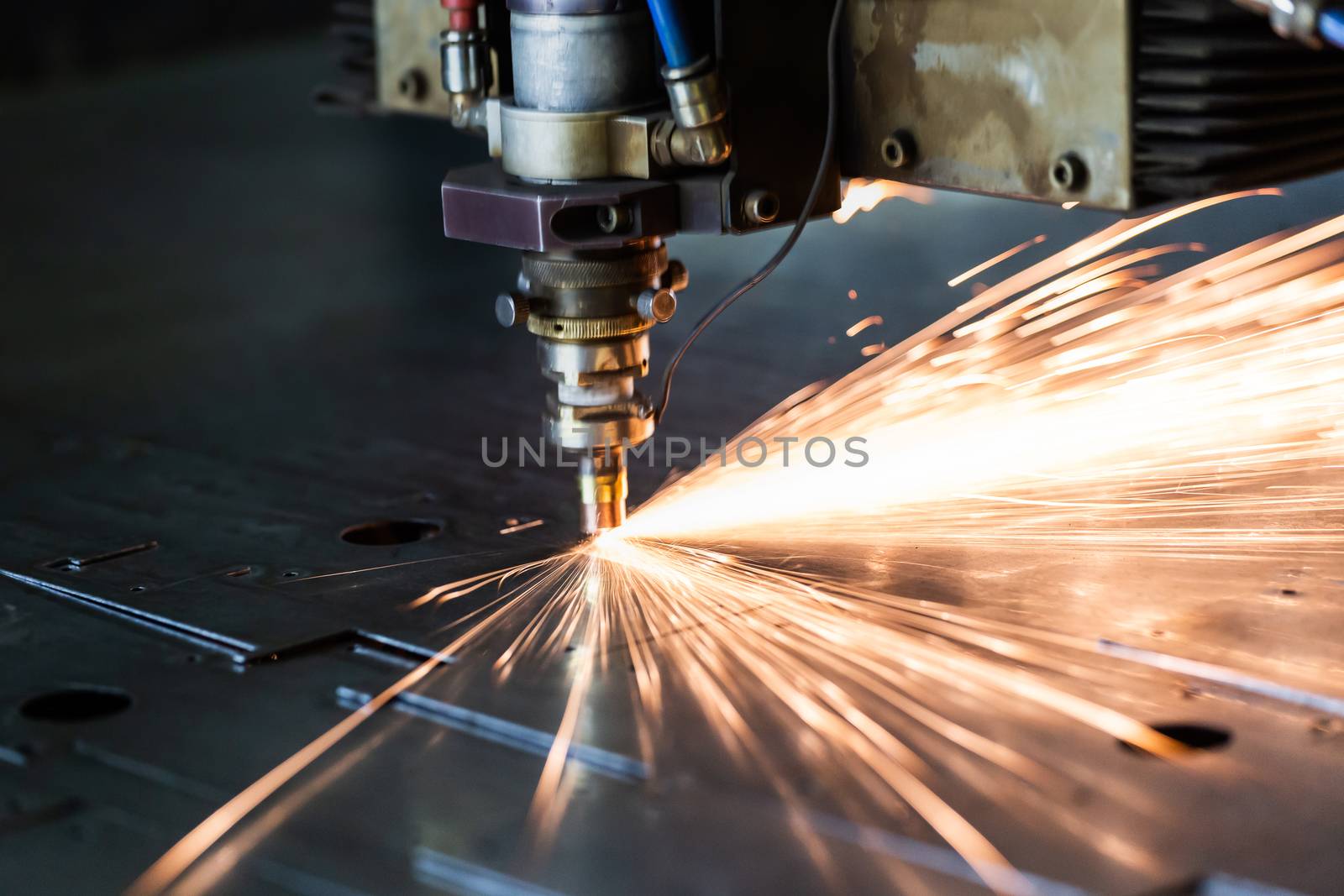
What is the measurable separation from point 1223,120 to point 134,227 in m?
3.15

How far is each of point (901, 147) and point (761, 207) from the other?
14 cm

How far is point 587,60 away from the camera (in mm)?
1414

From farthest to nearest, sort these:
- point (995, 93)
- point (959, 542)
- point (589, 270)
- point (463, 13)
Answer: point (959, 542) < point (463, 13) < point (589, 270) < point (995, 93)

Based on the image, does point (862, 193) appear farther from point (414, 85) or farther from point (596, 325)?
point (414, 85)

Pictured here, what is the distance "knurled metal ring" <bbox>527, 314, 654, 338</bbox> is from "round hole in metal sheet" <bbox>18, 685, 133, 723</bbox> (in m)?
0.50

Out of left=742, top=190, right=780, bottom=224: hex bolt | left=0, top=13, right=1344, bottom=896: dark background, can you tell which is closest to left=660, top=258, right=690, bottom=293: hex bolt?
left=742, top=190, right=780, bottom=224: hex bolt

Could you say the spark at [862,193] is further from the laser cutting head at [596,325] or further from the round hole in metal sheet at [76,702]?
the round hole in metal sheet at [76,702]

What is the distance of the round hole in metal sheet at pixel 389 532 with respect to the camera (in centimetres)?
187

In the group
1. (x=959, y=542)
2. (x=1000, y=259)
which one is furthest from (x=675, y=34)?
(x=1000, y=259)

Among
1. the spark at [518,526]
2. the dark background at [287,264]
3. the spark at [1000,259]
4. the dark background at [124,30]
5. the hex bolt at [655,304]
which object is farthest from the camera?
the dark background at [124,30]

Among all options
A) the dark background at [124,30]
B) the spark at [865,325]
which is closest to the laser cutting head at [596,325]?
the spark at [865,325]

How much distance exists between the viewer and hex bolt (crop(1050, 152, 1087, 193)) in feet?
4.31

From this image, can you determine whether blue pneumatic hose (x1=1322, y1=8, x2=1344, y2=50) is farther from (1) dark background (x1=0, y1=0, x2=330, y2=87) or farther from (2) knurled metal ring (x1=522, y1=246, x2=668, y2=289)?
(1) dark background (x1=0, y1=0, x2=330, y2=87)

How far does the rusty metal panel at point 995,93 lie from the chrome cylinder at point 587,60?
194mm
